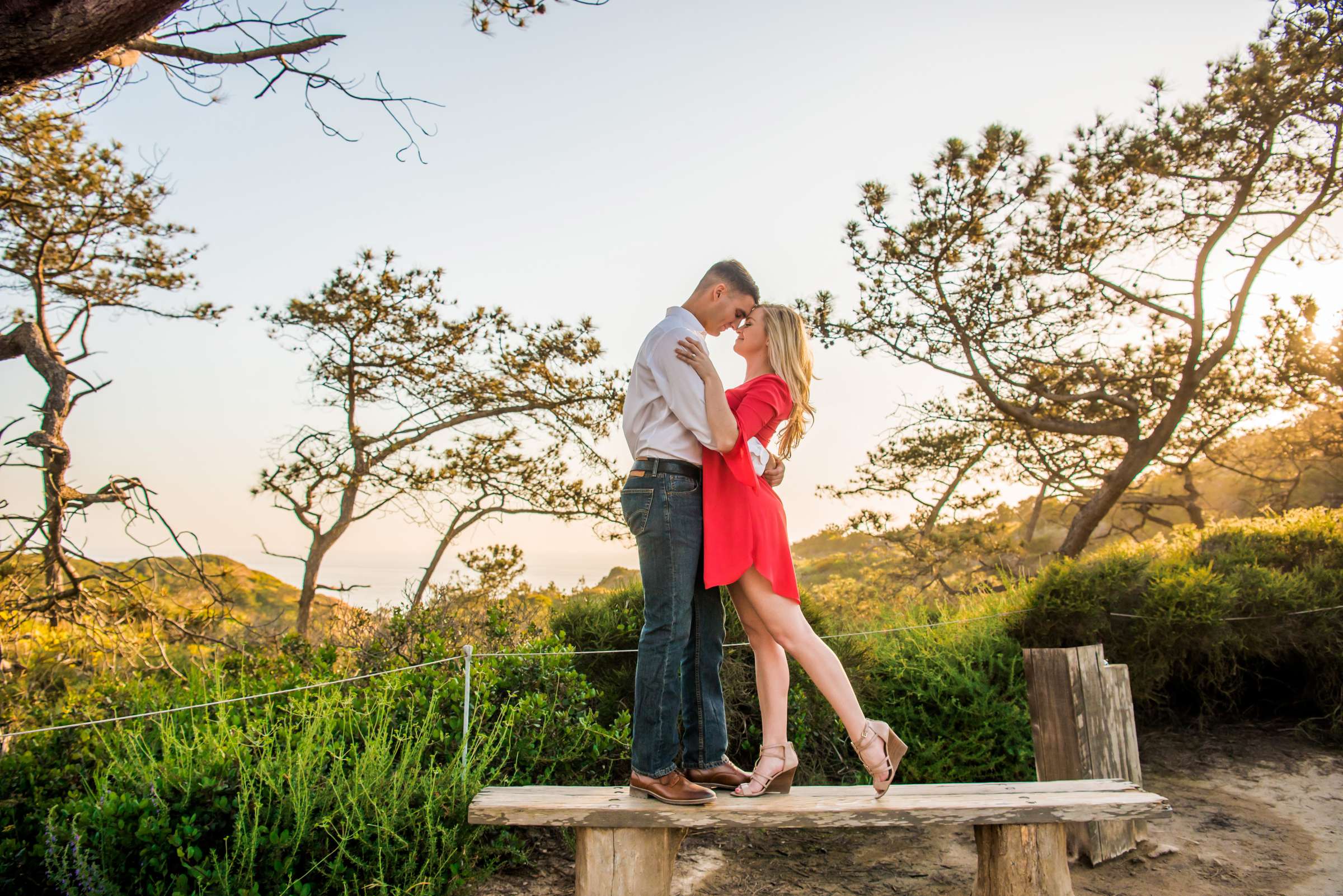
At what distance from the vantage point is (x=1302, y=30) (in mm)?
8867

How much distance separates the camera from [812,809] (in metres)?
2.90

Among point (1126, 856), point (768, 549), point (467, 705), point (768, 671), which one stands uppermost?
point (768, 549)

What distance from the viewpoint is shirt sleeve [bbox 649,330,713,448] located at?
294cm

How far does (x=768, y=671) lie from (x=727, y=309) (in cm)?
135

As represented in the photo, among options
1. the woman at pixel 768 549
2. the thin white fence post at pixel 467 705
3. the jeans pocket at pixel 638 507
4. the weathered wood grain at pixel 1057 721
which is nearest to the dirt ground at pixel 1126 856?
the weathered wood grain at pixel 1057 721

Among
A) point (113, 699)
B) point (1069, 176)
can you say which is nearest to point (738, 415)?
point (113, 699)

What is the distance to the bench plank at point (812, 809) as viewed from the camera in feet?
9.43

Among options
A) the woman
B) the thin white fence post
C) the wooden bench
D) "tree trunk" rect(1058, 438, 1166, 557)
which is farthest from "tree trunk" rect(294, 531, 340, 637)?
"tree trunk" rect(1058, 438, 1166, 557)

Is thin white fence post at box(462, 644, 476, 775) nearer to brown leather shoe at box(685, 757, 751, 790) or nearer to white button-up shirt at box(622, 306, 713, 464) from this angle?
brown leather shoe at box(685, 757, 751, 790)

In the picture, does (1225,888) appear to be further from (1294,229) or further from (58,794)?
(1294,229)

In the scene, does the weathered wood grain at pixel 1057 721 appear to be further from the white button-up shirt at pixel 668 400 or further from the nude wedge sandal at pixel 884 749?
the white button-up shirt at pixel 668 400

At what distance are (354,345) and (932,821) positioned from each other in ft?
24.0

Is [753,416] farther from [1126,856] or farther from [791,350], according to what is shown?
[1126,856]

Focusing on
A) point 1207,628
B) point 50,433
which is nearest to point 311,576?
point 50,433
